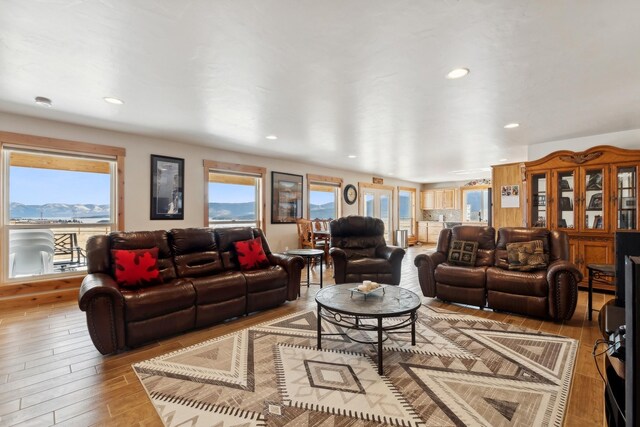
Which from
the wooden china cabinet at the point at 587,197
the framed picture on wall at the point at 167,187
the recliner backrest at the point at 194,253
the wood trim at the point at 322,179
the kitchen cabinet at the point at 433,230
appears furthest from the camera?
the kitchen cabinet at the point at 433,230

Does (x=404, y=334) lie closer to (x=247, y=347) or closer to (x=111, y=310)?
(x=247, y=347)

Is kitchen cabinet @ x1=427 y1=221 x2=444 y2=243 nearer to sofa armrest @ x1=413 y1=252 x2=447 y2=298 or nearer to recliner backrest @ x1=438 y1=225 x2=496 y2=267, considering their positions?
recliner backrest @ x1=438 y1=225 x2=496 y2=267


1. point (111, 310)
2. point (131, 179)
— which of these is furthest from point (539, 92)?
point (131, 179)

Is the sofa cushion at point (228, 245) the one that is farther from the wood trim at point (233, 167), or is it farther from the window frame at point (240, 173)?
the wood trim at point (233, 167)

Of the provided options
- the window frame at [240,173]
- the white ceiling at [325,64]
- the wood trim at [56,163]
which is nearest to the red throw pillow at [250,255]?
the white ceiling at [325,64]

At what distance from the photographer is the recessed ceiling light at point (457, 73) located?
8.11 ft

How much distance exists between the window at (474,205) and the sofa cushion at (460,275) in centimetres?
726

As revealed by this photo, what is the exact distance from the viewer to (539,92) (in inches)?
114

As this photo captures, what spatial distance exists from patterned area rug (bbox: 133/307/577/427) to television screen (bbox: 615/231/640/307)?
813 millimetres

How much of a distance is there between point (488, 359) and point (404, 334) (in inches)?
27.8

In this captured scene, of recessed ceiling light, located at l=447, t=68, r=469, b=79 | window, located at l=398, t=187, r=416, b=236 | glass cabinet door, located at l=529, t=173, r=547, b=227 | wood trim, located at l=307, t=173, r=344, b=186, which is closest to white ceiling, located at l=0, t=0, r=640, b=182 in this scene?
recessed ceiling light, located at l=447, t=68, r=469, b=79

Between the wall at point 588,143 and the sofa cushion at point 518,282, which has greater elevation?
the wall at point 588,143

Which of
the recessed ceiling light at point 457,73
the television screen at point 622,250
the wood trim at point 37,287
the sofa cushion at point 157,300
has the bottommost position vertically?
the wood trim at point 37,287

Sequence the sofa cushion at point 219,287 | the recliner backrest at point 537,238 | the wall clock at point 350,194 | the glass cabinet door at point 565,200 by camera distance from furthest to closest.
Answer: the wall clock at point 350,194, the glass cabinet door at point 565,200, the recliner backrest at point 537,238, the sofa cushion at point 219,287
